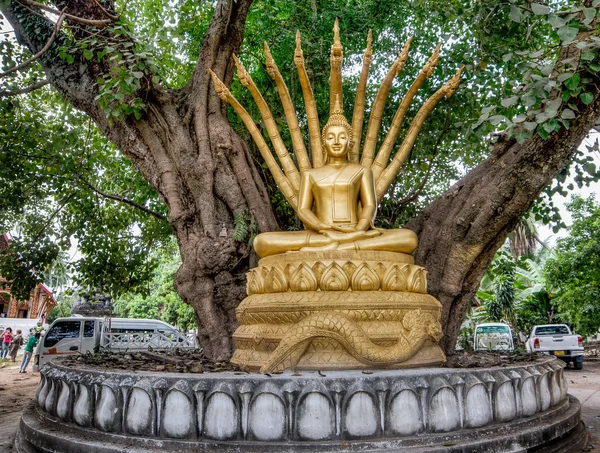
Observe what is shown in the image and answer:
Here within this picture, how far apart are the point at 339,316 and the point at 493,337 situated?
13362 millimetres

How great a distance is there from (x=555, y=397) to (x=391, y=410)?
5.60 ft

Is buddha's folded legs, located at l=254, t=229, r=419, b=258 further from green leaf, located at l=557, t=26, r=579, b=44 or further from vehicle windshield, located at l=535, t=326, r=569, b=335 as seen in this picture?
vehicle windshield, located at l=535, t=326, r=569, b=335

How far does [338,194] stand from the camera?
5.35m

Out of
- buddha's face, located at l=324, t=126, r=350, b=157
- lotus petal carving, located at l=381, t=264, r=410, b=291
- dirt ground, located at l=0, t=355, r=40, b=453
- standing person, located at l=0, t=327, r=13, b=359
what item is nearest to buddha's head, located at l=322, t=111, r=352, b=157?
buddha's face, located at l=324, t=126, r=350, b=157

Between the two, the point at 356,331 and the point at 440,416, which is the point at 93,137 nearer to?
the point at 356,331

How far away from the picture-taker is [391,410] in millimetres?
2980

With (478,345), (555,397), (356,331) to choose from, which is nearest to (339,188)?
(356,331)

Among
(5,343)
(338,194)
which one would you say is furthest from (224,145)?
(5,343)

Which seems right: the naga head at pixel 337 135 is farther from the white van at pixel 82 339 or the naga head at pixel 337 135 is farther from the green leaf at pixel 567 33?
the white van at pixel 82 339

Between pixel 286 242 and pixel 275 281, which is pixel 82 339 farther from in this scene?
pixel 275 281

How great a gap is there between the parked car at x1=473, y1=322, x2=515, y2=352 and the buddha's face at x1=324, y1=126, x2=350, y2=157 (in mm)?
11910

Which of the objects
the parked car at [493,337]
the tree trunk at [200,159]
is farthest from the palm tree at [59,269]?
the parked car at [493,337]

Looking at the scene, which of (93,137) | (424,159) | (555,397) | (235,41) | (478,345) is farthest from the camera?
(478,345)

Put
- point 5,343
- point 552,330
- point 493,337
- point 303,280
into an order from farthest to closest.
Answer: point 5,343
point 493,337
point 552,330
point 303,280
